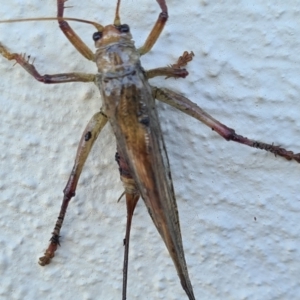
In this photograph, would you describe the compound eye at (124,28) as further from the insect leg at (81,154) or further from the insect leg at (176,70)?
the insect leg at (81,154)

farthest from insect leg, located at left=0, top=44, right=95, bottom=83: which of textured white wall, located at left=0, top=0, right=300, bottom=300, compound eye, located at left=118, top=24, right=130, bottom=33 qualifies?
compound eye, located at left=118, top=24, right=130, bottom=33

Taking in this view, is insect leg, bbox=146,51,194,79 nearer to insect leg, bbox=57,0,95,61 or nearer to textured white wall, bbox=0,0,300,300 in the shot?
textured white wall, bbox=0,0,300,300

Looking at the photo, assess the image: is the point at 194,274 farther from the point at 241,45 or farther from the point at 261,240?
the point at 241,45

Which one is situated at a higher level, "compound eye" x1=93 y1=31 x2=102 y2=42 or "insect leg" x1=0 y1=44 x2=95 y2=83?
"compound eye" x1=93 y1=31 x2=102 y2=42

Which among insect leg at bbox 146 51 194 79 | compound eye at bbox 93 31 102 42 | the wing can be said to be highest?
compound eye at bbox 93 31 102 42

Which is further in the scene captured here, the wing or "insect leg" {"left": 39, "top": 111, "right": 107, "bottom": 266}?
"insect leg" {"left": 39, "top": 111, "right": 107, "bottom": 266}

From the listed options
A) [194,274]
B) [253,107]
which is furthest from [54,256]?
[253,107]
